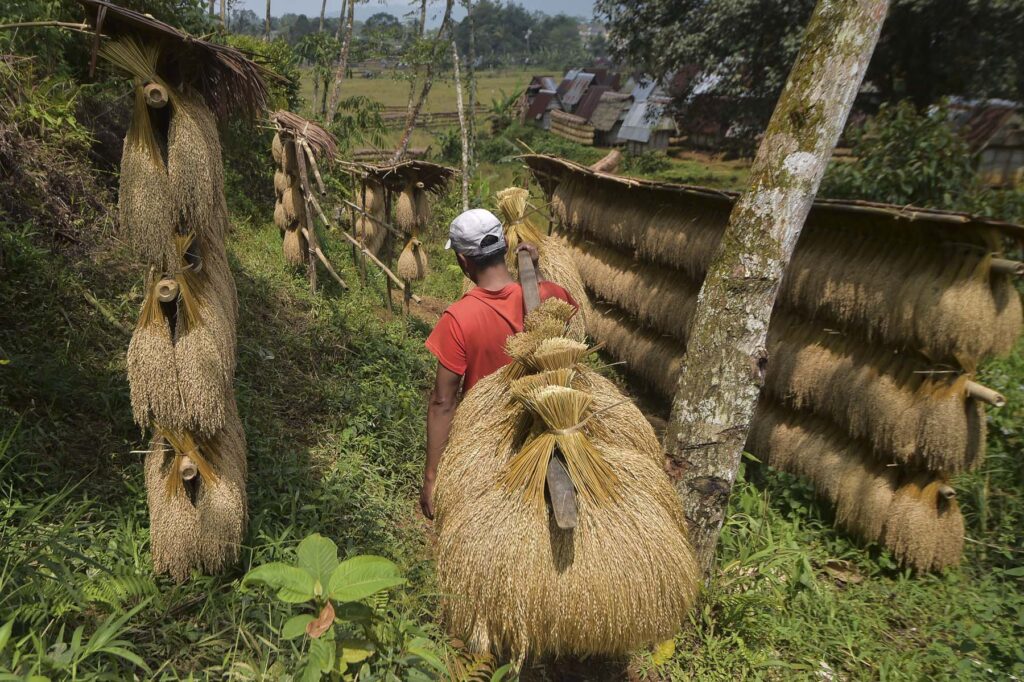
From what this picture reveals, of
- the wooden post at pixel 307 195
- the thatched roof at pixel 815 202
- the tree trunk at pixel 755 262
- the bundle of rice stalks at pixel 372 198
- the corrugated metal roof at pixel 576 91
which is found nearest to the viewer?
the tree trunk at pixel 755 262

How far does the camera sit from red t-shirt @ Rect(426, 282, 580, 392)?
264cm

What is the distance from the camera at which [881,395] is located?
13.1 ft

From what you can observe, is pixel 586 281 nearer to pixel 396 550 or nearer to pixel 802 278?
pixel 802 278

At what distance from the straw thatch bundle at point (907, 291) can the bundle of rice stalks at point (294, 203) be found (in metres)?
5.65

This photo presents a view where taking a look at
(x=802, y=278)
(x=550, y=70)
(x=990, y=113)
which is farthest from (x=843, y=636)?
(x=550, y=70)

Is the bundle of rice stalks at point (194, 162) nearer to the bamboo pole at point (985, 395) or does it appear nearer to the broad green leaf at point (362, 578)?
the broad green leaf at point (362, 578)

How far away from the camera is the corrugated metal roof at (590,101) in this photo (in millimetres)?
32938

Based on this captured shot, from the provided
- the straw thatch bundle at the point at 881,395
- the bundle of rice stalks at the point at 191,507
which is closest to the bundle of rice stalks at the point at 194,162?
the bundle of rice stalks at the point at 191,507

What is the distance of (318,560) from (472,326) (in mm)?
1133

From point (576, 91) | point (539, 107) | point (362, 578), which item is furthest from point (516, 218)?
point (576, 91)

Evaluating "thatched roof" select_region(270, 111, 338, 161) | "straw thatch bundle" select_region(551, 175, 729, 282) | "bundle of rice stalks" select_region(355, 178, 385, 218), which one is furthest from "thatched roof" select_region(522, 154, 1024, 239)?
"thatched roof" select_region(270, 111, 338, 161)

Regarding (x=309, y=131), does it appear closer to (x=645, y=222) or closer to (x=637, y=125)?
(x=645, y=222)

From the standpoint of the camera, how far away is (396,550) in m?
3.46

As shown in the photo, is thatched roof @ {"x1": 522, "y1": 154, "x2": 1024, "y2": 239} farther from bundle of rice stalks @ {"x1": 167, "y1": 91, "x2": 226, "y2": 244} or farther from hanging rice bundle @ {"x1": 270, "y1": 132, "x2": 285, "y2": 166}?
bundle of rice stalks @ {"x1": 167, "y1": 91, "x2": 226, "y2": 244}
